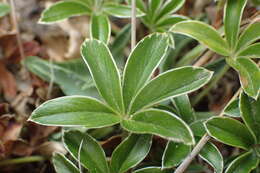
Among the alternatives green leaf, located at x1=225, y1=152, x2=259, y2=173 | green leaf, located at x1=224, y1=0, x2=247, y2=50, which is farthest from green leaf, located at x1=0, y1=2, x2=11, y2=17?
green leaf, located at x1=225, y1=152, x2=259, y2=173

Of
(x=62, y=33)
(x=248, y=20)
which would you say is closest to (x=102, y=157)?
(x=248, y=20)

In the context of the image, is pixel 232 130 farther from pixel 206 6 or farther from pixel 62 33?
pixel 62 33

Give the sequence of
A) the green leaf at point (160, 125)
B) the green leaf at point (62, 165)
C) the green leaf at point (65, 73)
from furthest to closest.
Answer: the green leaf at point (65, 73) → the green leaf at point (62, 165) → the green leaf at point (160, 125)

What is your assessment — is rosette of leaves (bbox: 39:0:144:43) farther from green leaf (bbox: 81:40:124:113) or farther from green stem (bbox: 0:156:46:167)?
green stem (bbox: 0:156:46:167)

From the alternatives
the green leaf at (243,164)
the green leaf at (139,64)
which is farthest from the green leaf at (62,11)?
the green leaf at (243,164)

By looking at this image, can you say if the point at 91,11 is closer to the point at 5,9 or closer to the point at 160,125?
the point at 5,9

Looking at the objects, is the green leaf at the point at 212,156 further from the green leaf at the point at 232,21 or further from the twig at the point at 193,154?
the green leaf at the point at 232,21
